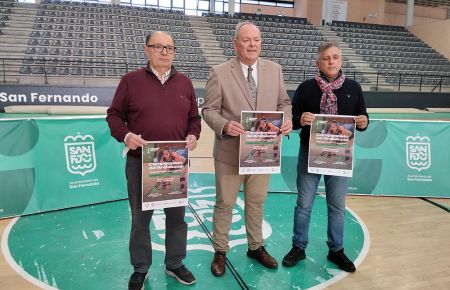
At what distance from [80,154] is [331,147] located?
2635mm

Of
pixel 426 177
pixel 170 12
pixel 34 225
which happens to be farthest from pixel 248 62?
pixel 170 12

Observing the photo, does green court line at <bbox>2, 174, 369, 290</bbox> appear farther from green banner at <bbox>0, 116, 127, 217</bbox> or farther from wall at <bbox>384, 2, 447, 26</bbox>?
wall at <bbox>384, 2, 447, 26</bbox>

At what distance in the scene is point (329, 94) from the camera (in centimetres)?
248

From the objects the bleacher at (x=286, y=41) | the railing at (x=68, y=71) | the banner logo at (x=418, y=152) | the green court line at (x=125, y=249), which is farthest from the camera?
the bleacher at (x=286, y=41)

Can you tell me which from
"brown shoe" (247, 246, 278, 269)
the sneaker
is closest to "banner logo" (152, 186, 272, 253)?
"brown shoe" (247, 246, 278, 269)

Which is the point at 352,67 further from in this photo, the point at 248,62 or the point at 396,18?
the point at 248,62

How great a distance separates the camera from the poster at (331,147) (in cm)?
248

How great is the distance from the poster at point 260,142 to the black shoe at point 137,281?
943 millimetres

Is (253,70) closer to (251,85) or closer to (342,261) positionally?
(251,85)

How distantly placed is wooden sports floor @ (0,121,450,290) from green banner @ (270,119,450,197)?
0.49 ft

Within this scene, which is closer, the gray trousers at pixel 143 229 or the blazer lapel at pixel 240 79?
the gray trousers at pixel 143 229

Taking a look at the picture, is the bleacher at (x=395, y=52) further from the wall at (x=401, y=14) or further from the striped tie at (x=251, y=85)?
the striped tie at (x=251, y=85)

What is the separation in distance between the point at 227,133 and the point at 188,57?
12509 mm

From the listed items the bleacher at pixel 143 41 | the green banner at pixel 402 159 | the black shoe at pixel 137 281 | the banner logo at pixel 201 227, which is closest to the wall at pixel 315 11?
the bleacher at pixel 143 41
